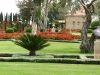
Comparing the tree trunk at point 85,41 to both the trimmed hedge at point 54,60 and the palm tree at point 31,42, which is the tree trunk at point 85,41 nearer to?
the palm tree at point 31,42

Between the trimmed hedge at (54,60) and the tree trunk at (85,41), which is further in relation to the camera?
the tree trunk at (85,41)

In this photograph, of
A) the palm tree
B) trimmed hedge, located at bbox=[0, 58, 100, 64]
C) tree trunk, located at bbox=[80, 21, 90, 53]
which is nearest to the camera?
trimmed hedge, located at bbox=[0, 58, 100, 64]

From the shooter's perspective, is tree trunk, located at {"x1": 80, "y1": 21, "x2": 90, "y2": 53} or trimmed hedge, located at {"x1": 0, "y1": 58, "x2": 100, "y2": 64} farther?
tree trunk, located at {"x1": 80, "y1": 21, "x2": 90, "y2": 53}

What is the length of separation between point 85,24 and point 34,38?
4882 mm

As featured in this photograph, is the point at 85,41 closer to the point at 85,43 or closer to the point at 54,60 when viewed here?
the point at 85,43

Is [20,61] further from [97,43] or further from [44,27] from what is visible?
[44,27]

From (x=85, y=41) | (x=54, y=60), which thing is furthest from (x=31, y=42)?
(x=85, y=41)

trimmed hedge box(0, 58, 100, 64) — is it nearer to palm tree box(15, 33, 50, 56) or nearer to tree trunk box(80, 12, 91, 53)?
palm tree box(15, 33, 50, 56)

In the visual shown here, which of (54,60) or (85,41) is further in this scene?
(85,41)

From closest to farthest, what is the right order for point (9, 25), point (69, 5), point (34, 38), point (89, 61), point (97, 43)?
point (89, 61) < point (97, 43) < point (34, 38) < point (69, 5) < point (9, 25)

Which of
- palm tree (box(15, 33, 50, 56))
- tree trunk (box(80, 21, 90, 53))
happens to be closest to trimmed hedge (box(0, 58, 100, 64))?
palm tree (box(15, 33, 50, 56))

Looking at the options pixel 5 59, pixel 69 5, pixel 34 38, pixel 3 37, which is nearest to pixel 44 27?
pixel 3 37

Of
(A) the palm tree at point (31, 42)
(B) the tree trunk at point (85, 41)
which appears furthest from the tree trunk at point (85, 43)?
(A) the palm tree at point (31, 42)

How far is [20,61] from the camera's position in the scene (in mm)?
10805
